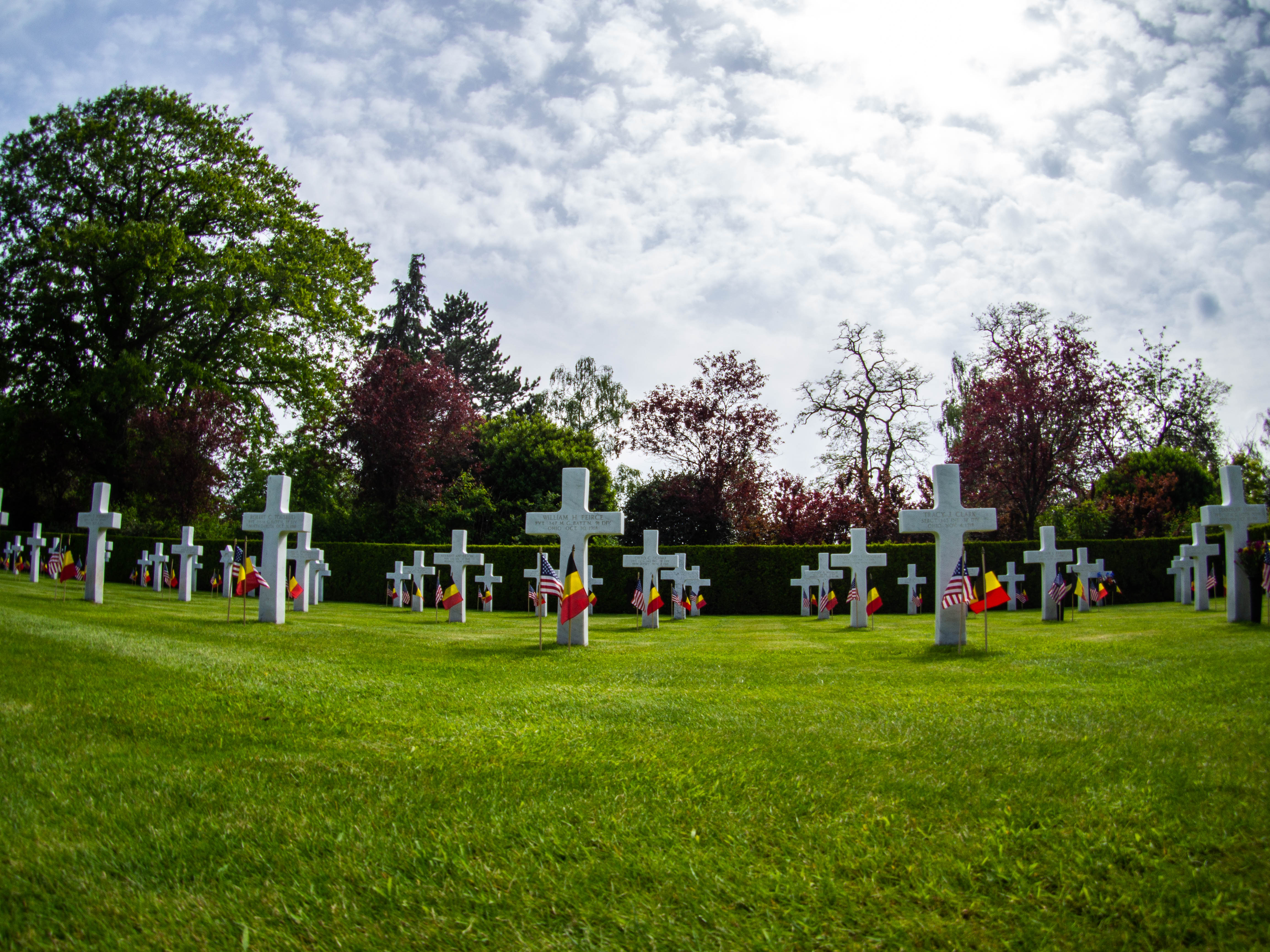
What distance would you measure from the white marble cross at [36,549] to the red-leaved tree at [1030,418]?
29.7m

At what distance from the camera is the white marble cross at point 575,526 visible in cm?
1216

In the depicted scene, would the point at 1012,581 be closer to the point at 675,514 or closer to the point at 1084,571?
the point at 1084,571

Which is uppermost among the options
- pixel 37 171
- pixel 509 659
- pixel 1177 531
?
pixel 37 171

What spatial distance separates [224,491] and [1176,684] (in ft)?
164

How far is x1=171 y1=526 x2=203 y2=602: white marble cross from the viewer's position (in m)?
19.8

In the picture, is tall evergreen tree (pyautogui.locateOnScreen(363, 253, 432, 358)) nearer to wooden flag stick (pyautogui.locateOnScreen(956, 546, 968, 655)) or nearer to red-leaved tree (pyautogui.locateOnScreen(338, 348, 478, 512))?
red-leaved tree (pyautogui.locateOnScreen(338, 348, 478, 512))

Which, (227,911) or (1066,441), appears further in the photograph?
(1066,441)

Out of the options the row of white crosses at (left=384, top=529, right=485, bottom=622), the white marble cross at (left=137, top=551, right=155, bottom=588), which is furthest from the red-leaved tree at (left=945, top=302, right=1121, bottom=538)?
the white marble cross at (left=137, top=551, right=155, bottom=588)

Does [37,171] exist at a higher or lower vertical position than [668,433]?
higher

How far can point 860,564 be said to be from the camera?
56.0 ft

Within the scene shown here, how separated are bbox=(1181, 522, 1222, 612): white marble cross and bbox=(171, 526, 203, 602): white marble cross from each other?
23048mm

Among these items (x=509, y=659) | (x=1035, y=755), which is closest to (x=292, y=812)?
(x=1035, y=755)

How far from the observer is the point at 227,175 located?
27.3 meters

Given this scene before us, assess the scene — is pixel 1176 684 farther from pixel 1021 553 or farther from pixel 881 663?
pixel 1021 553
